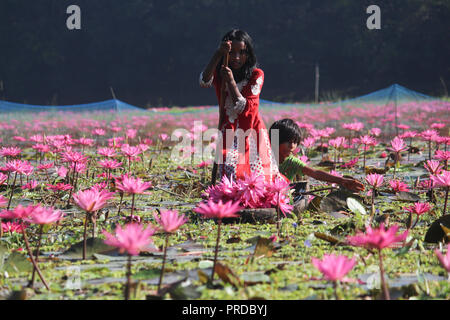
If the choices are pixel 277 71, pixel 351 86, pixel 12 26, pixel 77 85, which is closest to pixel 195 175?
pixel 351 86

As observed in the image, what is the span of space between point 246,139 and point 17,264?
1.51 metres

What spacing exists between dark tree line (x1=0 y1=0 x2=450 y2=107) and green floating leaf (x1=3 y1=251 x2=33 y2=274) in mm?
21766

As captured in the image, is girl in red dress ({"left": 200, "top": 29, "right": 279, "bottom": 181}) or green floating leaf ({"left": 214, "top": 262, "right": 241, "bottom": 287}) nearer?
green floating leaf ({"left": 214, "top": 262, "right": 241, "bottom": 287})

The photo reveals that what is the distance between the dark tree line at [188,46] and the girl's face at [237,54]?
67.0 feet

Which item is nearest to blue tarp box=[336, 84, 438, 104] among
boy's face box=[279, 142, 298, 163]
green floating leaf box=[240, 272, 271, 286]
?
boy's face box=[279, 142, 298, 163]

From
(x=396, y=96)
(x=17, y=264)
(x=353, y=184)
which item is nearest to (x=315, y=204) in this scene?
(x=353, y=184)

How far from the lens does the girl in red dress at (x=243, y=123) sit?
2.74m

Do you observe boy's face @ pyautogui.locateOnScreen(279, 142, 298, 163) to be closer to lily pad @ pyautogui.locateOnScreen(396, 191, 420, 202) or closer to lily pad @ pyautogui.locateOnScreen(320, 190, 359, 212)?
lily pad @ pyautogui.locateOnScreen(320, 190, 359, 212)

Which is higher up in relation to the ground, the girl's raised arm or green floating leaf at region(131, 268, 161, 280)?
the girl's raised arm

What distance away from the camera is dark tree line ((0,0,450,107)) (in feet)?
76.8

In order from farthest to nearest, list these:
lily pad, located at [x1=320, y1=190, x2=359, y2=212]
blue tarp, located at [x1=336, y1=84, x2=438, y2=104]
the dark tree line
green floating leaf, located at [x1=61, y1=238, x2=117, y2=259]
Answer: the dark tree line < blue tarp, located at [x1=336, y1=84, x2=438, y2=104] < lily pad, located at [x1=320, y1=190, x2=359, y2=212] < green floating leaf, located at [x1=61, y1=238, x2=117, y2=259]

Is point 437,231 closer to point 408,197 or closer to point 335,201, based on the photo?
point 335,201

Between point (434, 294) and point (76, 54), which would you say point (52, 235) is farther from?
point (76, 54)

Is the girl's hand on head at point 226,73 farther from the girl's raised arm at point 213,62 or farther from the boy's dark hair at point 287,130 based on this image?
the boy's dark hair at point 287,130
